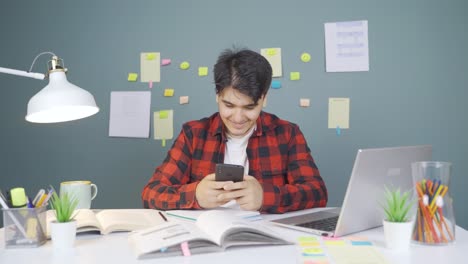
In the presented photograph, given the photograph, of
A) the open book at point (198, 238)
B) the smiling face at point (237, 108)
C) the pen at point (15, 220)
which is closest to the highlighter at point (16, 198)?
the pen at point (15, 220)

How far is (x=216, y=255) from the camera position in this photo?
3.42 ft

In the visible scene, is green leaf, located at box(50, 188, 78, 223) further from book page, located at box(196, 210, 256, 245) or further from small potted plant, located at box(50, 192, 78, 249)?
book page, located at box(196, 210, 256, 245)

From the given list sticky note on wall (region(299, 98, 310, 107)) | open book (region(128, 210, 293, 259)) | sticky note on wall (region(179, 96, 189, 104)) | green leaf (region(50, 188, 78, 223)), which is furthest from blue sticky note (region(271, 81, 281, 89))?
green leaf (region(50, 188, 78, 223))

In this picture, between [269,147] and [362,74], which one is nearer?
[269,147]

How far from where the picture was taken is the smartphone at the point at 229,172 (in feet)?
4.68

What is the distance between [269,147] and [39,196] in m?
0.96

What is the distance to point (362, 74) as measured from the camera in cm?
248

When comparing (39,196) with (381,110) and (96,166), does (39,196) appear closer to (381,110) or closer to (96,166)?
(96,166)

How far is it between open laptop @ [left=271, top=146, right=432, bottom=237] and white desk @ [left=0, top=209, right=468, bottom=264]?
0.29ft

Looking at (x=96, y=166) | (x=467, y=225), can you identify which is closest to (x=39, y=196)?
(x=96, y=166)

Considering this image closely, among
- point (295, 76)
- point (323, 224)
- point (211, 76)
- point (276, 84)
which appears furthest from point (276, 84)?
point (323, 224)

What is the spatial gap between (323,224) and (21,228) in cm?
75

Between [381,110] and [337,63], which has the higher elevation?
[337,63]

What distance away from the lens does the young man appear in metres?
1.51
